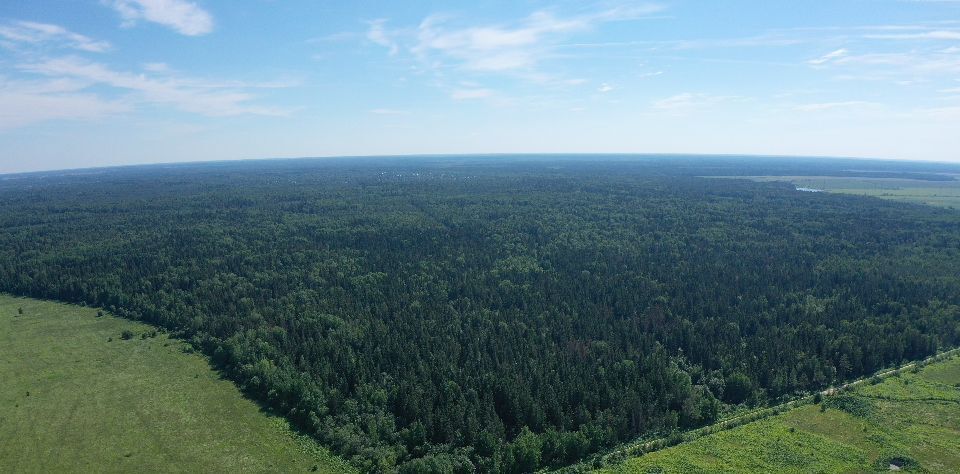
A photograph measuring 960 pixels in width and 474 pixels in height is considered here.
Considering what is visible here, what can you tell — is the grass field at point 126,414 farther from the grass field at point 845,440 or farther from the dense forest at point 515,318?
the grass field at point 845,440

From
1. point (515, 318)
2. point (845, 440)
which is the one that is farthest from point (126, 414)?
point (845, 440)

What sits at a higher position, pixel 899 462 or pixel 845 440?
pixel 845 440

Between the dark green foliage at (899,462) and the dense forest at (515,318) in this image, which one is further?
the dense forest at (515,318)

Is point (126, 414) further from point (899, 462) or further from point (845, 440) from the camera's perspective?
point (899, 462)

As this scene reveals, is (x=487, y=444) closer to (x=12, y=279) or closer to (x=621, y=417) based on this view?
(x=621, y=417)

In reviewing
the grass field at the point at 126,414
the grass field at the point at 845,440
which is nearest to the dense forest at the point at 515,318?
the grass field at the point at 126,414

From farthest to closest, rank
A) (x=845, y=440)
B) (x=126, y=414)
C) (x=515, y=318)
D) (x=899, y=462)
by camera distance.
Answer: (x=515, y=318) < (x=126, y=414) < (x=845, y=440) < (x=899, y=462)
